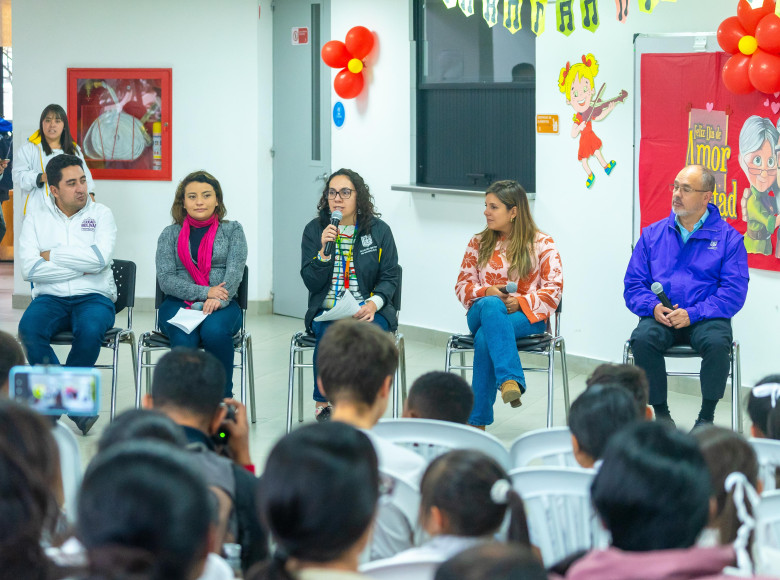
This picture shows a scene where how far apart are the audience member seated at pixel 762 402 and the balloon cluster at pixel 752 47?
2.09 metres

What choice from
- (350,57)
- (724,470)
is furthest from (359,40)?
(724,470)

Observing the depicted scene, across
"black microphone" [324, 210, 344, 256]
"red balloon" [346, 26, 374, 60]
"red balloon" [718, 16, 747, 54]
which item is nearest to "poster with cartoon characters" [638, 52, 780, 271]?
"red balloon" [718, 16, 747, 54]

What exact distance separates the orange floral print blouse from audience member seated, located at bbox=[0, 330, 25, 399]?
2.23 metres

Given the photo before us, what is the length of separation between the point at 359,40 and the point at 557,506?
488cm

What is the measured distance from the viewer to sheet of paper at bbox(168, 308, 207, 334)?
15.2ft

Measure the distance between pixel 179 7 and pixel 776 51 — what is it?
4.51 meters

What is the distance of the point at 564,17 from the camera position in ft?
16.2

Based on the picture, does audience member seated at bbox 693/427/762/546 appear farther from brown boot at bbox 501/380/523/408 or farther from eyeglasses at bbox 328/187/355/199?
eyeglasses at bbox 328/187/355/199

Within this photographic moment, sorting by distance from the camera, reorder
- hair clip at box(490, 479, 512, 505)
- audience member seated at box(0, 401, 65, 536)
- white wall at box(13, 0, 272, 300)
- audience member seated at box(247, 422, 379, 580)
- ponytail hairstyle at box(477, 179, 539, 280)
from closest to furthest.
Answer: audience member seated at box(247, 422, 379, 580), audience member seated at box(0, 401, 65, 536), hair clip at box(490, 479, 512, 505), ponytail hairstyle at box(477, 179, 539, 280), white wall at box(13, 0, 272, 300)

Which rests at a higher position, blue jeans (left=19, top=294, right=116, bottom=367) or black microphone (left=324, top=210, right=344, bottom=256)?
black microphone (left=324, top=210, right=344, bottom=256)

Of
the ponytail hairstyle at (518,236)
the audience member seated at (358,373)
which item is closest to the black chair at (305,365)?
the ponytail hairstyle at (518,236)

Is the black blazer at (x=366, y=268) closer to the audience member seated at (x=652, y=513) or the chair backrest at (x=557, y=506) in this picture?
the chair backrest at (x=557, y=506)

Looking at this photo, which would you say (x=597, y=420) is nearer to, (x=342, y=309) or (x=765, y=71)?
(x=342, y=309)

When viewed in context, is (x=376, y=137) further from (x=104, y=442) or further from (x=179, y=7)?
(x=104, y=442)
